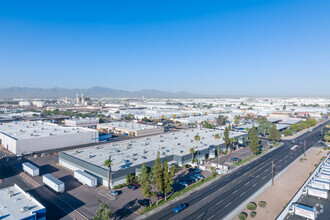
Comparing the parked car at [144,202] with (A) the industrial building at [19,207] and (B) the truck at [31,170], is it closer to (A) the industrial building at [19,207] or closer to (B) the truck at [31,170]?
(A) the industrial building at [19,207]

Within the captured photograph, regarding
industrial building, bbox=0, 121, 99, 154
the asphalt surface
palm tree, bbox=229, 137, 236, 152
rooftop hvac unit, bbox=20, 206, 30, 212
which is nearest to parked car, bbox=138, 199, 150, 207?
the asphalt surface

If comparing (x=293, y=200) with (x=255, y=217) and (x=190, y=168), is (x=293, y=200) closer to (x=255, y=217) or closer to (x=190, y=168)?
(x=255, y=217)

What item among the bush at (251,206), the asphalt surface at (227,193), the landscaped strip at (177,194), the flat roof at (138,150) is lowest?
the landscaped strip at (177,194)

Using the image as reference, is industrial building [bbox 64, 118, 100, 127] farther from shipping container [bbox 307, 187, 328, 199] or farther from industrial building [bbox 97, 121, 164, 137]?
shipping container [bbox 307, 187, 328, 199]

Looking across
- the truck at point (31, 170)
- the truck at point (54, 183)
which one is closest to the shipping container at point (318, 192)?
the truck at point (54, 183)

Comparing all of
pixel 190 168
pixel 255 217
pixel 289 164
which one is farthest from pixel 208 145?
pixel 255 217

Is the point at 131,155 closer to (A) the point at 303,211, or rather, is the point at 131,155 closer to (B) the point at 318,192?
(A) the point at 303,211
